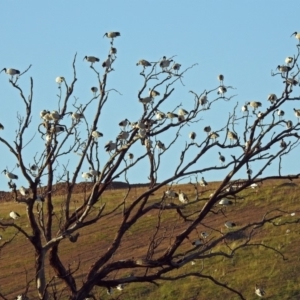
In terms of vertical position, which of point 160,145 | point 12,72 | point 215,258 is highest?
point 12,72

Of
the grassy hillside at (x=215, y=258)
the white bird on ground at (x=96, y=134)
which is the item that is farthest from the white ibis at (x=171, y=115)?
the grassy hillside at (x=215, y=258)

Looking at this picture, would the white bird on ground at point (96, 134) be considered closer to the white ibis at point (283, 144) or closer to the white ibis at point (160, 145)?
the white ibis at point (160, 145)

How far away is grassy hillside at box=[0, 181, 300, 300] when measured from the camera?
108 ft

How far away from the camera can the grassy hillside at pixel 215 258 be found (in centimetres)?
3300

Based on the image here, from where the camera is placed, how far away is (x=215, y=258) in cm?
3716

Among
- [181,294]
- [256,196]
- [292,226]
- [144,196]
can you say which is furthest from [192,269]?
[144,196]

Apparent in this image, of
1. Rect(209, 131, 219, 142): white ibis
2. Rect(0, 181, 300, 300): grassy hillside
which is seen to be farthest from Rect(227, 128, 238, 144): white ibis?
Rect(0, 181, 300, 300): grassy hillside

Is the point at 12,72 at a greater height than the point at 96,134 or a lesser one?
greater

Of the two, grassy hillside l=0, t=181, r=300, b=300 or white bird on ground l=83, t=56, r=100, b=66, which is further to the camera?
grassy hillside l=0, t=181, r=300, b=300

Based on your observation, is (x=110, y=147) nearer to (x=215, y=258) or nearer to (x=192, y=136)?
(x=192, y=136)

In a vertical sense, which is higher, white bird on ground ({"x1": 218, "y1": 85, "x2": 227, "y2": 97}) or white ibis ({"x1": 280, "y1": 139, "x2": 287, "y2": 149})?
white bird on ground ({"x1": 218, "y1": 85, "x2": 227, "y2": 97})

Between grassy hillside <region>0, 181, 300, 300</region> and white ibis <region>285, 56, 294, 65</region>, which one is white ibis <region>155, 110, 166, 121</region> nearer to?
white ibis <region>285, 56, 294, 65</region>

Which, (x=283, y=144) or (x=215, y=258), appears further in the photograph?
(x=215, y=258)

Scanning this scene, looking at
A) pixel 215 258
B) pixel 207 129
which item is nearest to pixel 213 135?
pixel 207 129
